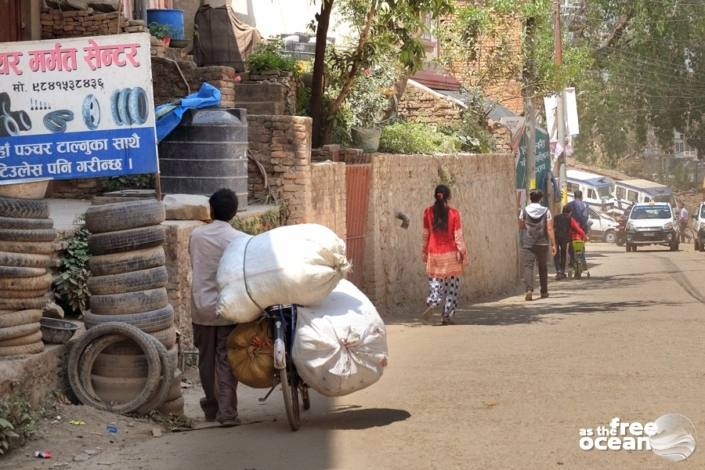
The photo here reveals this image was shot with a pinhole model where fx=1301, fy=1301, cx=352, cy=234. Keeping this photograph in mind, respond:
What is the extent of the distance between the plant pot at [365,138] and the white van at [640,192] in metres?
43.6

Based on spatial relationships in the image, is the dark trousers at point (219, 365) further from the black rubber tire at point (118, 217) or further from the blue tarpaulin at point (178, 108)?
the blue tarpaulin at point (178, 108)

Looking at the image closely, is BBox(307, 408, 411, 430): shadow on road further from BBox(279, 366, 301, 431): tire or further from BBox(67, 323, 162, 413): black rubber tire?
BBox(67, 323, 162, 413): black rubber tire

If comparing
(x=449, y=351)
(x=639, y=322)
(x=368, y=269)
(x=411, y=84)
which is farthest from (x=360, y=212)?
(x=411, y=84)

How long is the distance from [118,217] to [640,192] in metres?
58.0

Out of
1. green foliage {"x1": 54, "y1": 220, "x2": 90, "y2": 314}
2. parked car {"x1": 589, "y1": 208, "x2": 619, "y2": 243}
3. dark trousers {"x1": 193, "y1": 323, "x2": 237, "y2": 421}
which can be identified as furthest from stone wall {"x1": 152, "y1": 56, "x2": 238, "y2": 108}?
parked car {"x1": 589, "y1": 208, "x2": 619, "y2": 243}

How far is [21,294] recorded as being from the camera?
845 centimetres

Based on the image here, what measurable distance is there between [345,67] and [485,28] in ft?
28.7

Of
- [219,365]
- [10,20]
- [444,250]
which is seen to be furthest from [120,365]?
[10,20]

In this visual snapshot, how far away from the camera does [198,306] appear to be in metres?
8.85

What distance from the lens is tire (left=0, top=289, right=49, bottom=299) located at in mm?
8352

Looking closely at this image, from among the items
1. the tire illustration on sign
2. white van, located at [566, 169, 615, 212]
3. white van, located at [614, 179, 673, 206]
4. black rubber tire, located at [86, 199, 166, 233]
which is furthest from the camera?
white van, located at [614, 179, 673, 206]

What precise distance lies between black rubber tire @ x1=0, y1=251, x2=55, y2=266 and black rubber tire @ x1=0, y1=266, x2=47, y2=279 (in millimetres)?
20

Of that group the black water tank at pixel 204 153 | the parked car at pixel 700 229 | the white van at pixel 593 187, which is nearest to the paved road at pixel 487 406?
the black water tank at pixel 204 153

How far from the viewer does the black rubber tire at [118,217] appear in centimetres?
918
